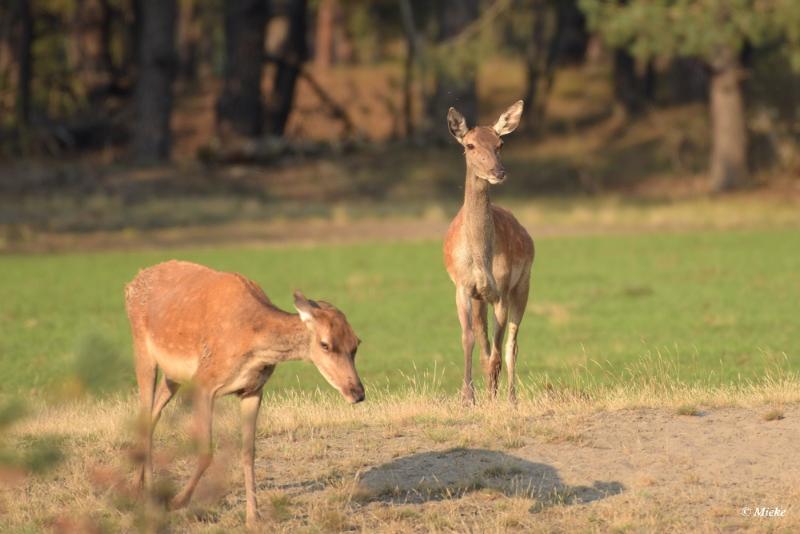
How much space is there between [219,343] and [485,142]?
190 inches

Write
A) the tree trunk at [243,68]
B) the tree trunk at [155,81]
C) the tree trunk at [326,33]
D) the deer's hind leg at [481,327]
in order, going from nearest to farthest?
the deer's hind leg at [481,327]
the tree trunk at [155,81]
the tree trunk at [243,68]
the tree trunk at [326,33]

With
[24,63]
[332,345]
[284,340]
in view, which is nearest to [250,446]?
[284,340]

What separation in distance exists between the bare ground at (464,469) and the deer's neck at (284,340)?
0.64 metres

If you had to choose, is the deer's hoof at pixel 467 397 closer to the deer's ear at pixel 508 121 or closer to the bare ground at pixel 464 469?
the bare ground at pixel 464 469

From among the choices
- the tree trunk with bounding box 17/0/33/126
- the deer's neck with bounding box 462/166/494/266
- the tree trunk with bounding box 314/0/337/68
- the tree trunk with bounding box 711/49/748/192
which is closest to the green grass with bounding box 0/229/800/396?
the deer's neck with bounding box 462/166/494/266

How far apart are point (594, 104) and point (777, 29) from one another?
60.4ft

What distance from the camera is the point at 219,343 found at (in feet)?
29.8

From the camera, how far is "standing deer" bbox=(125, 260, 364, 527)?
27.9ft

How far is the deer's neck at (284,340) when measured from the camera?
8.76m

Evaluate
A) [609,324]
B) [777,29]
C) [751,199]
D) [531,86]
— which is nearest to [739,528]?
[609,324]

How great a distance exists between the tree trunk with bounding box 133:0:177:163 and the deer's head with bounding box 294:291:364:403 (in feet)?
118

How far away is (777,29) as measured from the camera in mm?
36656

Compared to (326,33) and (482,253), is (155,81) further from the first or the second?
(482,253)

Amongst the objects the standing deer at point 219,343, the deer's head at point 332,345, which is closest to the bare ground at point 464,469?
the standing deer at point 219,343
